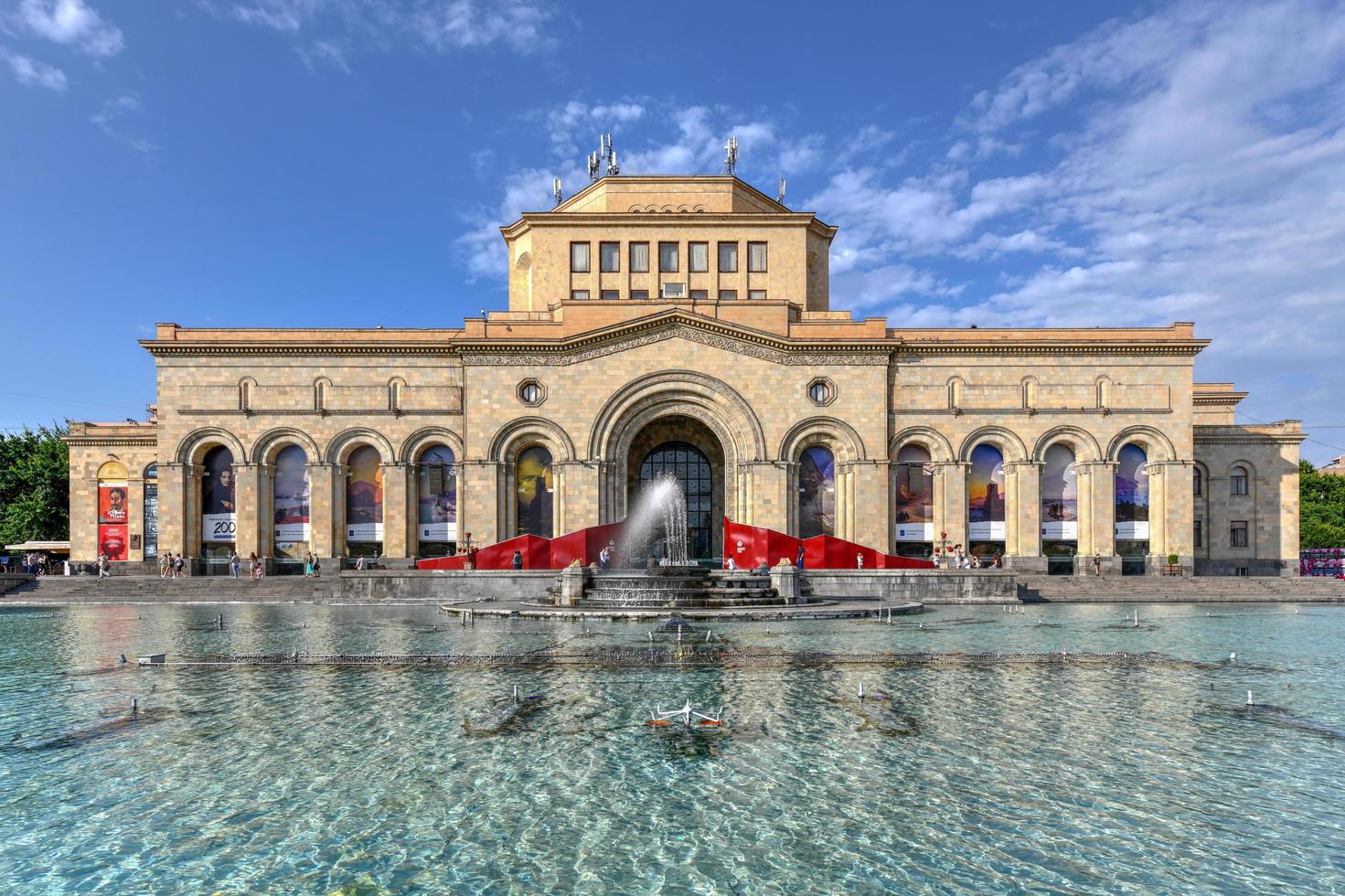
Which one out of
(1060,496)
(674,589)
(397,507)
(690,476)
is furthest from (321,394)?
(1060,496)

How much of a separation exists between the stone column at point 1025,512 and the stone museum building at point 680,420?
8 centimetres

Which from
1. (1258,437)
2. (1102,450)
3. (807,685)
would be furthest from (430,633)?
(1258,437)

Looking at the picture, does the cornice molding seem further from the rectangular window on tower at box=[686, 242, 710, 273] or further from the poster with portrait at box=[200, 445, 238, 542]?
the poster with portrait at box=[200, 445, 238, 542]

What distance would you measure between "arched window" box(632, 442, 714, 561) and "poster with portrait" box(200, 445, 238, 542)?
18062mm

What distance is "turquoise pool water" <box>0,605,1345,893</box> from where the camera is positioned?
586cm

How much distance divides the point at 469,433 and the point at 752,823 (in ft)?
92.0

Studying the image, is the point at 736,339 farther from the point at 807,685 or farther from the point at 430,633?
the point at 807,685

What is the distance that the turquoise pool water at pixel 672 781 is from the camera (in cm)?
586

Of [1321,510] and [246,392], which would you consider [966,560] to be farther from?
[1321,510]

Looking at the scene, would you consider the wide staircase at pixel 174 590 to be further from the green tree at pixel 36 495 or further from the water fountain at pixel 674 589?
the green tree at pixel 36 495

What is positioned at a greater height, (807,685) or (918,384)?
(918,384)

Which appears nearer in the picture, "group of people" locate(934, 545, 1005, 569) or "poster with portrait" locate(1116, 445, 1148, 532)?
"group of people" locate(934, 545, 1005, 569)

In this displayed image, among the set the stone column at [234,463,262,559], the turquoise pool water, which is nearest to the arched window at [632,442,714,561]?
the stone column at [234,463,262,559]

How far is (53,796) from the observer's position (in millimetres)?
7375
